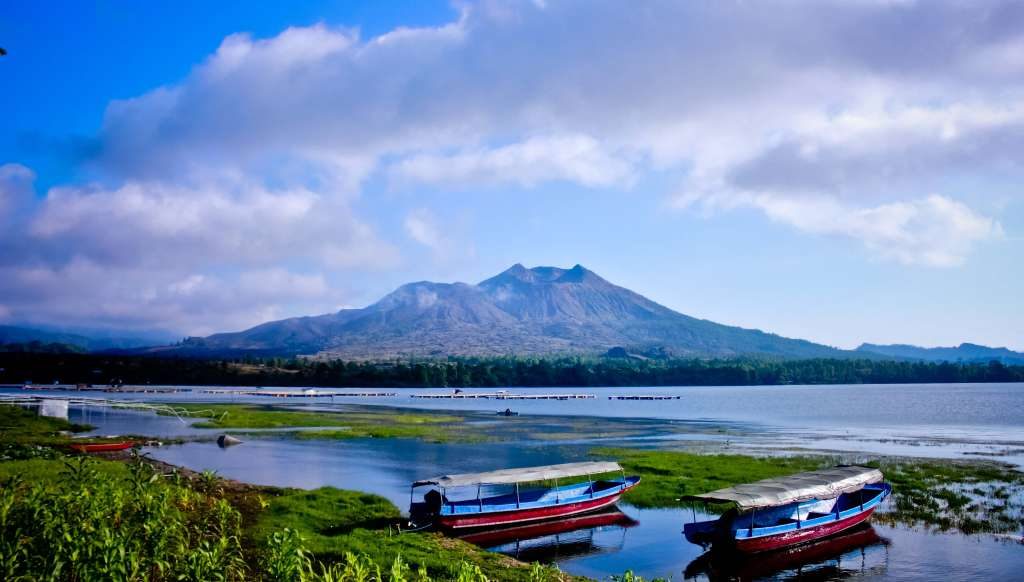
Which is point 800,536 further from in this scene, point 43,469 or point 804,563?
point 43,469

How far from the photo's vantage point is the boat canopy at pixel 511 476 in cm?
3359

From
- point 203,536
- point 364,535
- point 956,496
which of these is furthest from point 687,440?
point 203,536

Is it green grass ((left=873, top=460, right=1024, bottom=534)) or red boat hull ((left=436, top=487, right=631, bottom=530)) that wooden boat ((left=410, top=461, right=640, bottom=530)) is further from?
green grass ((left=873, top=460, right=1024, bottom=534))

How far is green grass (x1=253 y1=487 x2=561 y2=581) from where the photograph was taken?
24.9 metres

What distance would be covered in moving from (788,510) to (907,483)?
1741 cm

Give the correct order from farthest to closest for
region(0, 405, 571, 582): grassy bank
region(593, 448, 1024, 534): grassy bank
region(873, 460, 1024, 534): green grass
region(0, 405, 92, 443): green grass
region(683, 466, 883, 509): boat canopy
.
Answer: region(0, 405, 92, 443): green grass, region(593, 448, 1024, 534): grassy bank, region(873, 460, 1024, 534): green grass, region(683, 466, 883, 509): boat canopy, region(0, 405, 571, 582): grassy bank

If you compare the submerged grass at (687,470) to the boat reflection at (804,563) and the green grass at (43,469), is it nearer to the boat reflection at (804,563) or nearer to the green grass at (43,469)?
the boat reflection at (804,563)

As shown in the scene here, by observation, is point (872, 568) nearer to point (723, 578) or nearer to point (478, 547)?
point (723, 578)

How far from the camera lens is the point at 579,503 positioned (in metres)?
36.4

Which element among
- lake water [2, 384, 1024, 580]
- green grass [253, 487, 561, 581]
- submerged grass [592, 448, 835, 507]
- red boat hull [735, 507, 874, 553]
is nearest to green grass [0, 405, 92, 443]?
lake water [2, 384, 1024, 580]

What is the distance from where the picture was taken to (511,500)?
35281 mm

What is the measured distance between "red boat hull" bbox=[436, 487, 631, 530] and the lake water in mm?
1188

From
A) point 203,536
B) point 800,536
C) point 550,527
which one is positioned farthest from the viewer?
point 550,527

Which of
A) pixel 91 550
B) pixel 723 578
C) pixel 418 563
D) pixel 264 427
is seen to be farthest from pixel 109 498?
pixel 264 427
